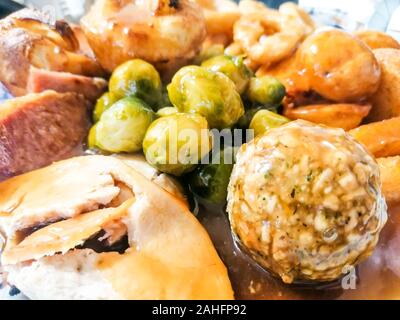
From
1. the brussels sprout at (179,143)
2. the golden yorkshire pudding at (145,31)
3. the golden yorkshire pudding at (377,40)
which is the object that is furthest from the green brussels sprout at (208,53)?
the golden yorkshire pudding at (377,40)

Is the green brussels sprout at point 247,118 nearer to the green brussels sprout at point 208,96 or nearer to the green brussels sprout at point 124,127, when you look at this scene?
the green brussels sprout at point 208,96

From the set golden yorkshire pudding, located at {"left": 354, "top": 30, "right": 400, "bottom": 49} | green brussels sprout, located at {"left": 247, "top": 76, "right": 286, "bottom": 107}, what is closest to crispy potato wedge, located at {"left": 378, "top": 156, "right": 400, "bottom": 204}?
green brussels sprout, located at {"left": 247, "top": 76, "right": 286, "bottom": 107}

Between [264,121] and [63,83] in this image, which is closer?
[264,121]

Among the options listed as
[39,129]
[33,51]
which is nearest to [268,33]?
[33,51]

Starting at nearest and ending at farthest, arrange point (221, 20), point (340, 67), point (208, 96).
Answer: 1. point (208, 96)
2. point (340, 67)
3. point (221, 20)

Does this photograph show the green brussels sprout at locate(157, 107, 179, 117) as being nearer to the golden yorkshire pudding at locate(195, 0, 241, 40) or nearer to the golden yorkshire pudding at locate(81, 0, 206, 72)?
the golden yorkshire pudding at locate(81, 0, 206, 72)

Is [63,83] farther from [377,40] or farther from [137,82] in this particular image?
[377,40]
